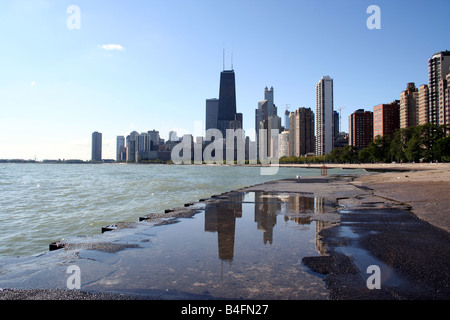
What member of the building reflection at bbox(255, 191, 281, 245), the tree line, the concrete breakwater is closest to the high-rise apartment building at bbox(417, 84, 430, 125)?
the tree line

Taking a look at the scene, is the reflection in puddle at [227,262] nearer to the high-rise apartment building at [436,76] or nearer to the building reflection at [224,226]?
the building reflection at [224,226]

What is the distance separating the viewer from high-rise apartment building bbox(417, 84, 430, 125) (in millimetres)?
165625

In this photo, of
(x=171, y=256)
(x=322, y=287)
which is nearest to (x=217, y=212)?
(x=171, y=256)

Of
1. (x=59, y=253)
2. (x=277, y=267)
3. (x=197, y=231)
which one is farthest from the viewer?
(x=197, y=231)

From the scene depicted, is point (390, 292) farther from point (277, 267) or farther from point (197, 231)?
point (197, 231)

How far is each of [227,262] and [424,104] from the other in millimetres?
200801

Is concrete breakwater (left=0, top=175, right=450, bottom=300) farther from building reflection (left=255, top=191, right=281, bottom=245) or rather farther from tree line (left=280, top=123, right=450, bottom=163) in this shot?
tree line (left=280, top=123, right=450, bottom=163)

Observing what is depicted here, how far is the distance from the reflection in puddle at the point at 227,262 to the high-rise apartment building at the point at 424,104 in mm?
193177

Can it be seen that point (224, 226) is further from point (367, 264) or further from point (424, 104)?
point (424, 104)

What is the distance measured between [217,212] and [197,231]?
368 centimetres

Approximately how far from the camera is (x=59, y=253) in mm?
6395

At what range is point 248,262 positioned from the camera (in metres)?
5.50
